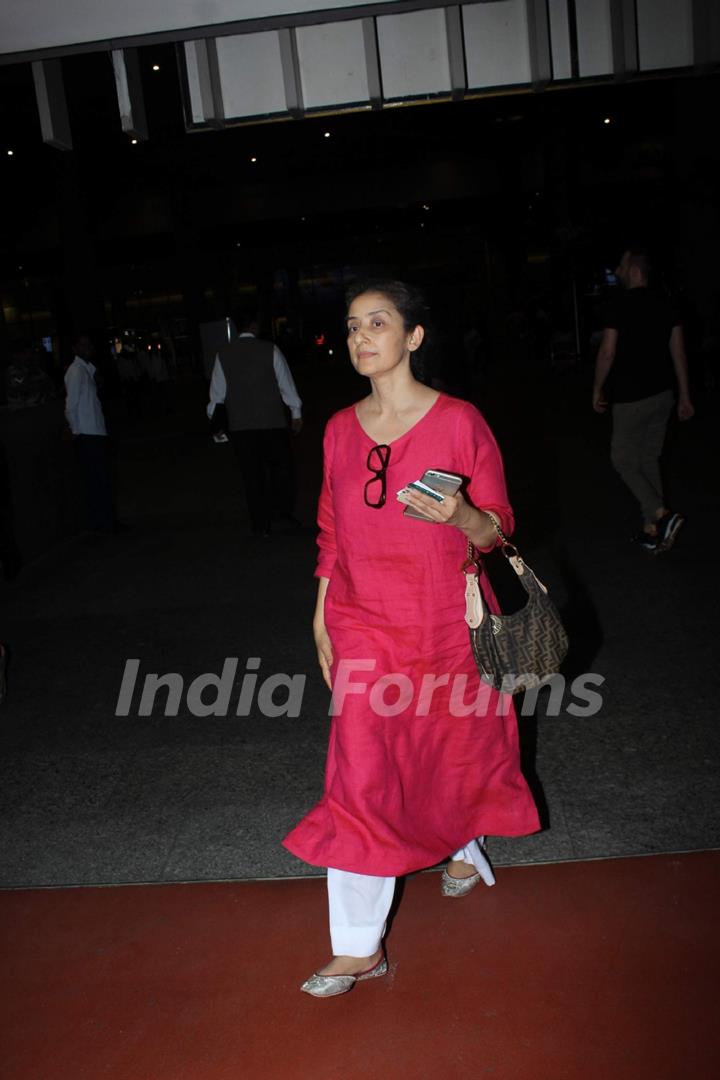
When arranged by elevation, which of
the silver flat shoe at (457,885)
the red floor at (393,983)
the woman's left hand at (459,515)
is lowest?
the red floor at (393,983)

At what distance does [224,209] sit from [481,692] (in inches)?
1471

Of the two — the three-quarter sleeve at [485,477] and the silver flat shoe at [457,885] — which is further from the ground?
the three-quarter sleeve at [485,477]

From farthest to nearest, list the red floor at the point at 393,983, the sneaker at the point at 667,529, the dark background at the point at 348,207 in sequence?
1. the dark background at the point at 348,207
2. the sneaker at the point at 667,529
3. the red floor at the point at 393,983

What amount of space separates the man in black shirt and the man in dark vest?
2.69m

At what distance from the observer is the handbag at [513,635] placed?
2.66 m

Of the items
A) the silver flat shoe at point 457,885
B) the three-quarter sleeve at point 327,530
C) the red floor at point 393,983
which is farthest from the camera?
the silver flat shoe at point 457,885

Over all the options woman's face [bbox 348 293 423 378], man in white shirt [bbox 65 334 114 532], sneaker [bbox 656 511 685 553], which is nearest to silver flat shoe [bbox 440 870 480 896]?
woman's face [bbox 348 293 423 378]

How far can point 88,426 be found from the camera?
923 cm

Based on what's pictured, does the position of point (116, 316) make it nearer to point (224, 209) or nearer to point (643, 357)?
point (224, 209)

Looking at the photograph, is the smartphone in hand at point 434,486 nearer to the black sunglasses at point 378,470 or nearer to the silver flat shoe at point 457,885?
the black sunglasses at point 378,470

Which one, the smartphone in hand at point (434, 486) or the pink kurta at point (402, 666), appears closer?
the smartphone in hand at point (434, 486)

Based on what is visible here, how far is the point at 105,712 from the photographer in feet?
16.8

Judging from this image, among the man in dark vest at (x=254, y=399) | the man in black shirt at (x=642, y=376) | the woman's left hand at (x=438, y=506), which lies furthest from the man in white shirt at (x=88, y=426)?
the woman's left hand at (x=438, y=506)

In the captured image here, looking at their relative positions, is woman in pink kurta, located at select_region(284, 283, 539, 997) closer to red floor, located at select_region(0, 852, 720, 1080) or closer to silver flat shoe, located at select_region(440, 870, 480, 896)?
red floor, located at select_region(0, 852, 720, 1080)
